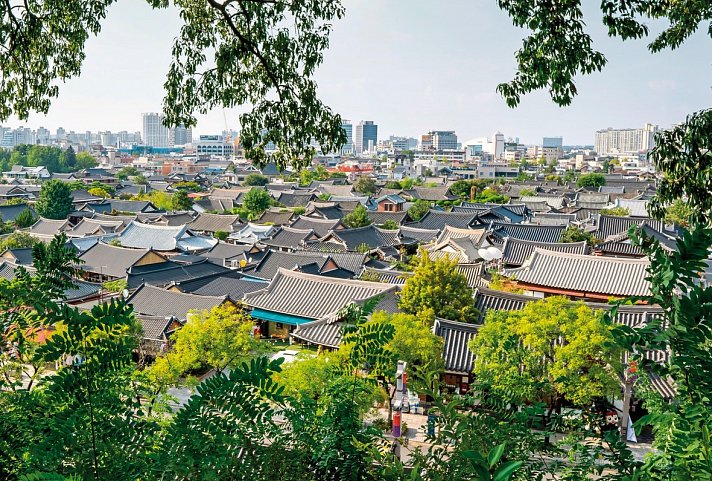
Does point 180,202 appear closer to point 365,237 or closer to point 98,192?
point 98,192

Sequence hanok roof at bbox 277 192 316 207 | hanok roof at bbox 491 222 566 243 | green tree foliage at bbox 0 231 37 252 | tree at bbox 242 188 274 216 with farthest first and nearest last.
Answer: hanok roof at bbox 277 192 316 207
tree at bbox 242 188 274 216
hanok roof at bbox 491 222 566 243
green tree foliage at bbox 0 231 37 252

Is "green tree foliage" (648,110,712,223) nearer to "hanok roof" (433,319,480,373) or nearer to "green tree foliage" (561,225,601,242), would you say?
"hanok roof" (433,319,480,373)

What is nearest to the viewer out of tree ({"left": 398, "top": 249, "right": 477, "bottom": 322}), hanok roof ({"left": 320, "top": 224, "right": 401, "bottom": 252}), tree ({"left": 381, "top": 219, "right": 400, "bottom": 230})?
tree ({"left": 398, "top": 249, "right": 477, "bottom": 322})

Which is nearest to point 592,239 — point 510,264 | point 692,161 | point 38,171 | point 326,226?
point 510,264

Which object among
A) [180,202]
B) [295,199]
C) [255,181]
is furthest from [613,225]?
[255,181]

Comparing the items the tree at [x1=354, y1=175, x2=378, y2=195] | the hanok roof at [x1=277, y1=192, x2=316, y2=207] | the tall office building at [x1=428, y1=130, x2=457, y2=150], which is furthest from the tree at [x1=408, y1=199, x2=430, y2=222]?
the tall office building at [x1=428, y1=130, x2=457, y2=150]

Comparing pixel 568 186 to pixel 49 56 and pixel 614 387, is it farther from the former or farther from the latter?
pixel 49 56

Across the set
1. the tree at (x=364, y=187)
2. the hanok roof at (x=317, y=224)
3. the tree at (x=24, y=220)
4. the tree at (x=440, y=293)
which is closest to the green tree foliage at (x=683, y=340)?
the tree at (x=440, y=293)
